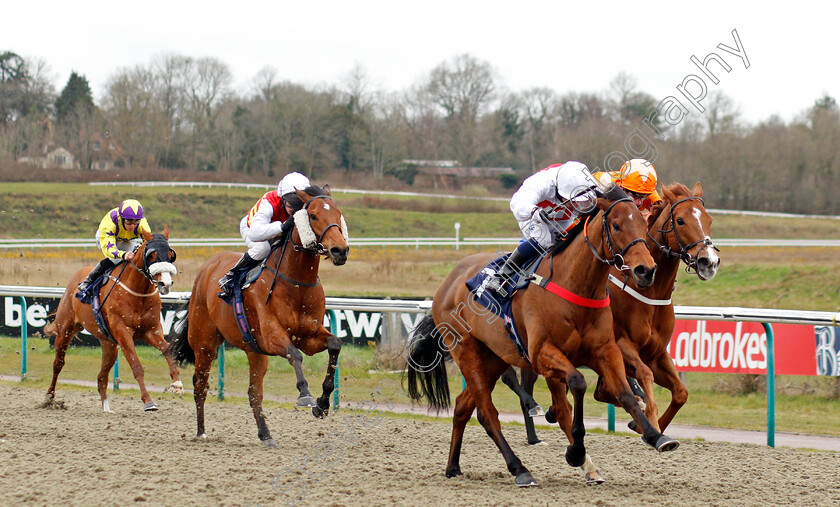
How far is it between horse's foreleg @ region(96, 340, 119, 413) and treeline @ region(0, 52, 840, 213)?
28.3 feet

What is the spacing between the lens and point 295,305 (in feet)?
19.0

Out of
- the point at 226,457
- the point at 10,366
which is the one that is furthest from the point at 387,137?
the point at 226,457

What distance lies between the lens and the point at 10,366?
1067 cm

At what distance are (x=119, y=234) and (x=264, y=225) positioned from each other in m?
2.66

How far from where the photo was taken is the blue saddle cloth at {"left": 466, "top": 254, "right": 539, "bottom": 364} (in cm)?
453

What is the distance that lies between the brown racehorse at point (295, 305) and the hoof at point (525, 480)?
147 cm

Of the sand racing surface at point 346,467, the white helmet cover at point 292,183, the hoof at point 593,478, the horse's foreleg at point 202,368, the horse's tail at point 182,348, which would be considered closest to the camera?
the sand racing surface at point 346,467

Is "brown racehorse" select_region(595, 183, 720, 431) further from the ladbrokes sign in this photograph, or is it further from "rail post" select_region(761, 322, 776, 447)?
the ladbrokes sign

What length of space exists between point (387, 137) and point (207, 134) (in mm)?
10477

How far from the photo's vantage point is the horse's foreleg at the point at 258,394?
6.05 metres

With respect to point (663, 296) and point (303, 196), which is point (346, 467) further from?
point (663, 296)

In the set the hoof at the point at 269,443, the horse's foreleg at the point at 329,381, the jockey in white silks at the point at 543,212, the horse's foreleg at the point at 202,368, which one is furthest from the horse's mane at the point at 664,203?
the horse's foreleg at the point at 202,368

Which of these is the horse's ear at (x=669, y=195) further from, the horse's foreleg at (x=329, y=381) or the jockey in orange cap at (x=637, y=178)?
the horse's foreleg at (x=329, y=381)

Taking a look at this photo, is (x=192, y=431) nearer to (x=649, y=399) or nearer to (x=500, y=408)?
(x=500, y=408)
